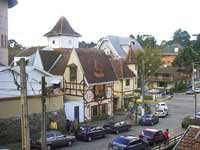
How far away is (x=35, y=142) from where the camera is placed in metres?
29.0

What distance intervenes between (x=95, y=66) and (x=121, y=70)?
1056 centimetres

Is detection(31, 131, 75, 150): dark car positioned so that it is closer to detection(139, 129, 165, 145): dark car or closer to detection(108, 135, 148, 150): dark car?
detection(108, 135, 148, 150): dark car

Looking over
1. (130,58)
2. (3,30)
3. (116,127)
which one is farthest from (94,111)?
(130,58)

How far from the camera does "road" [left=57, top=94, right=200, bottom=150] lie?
1265 inches

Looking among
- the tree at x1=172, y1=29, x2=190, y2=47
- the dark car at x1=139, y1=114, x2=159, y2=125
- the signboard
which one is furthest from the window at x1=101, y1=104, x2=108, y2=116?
the tree at x1=172, y1=29, x2=190, y2=47

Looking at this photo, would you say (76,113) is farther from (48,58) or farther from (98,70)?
(48,58)

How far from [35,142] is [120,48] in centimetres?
5505

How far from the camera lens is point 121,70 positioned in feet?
182

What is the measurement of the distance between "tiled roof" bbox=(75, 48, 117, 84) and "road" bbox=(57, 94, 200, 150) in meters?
7.49

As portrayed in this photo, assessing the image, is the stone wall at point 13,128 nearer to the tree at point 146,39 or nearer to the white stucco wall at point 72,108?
the white stucco wall at point 72,108

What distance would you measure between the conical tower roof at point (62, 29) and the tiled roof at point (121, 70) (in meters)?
13.0

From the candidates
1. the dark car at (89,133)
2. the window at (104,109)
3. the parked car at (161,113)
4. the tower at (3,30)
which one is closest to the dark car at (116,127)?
the dark car at (89,133)

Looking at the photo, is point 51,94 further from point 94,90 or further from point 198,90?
point 198,90

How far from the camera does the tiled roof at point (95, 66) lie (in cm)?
4450
